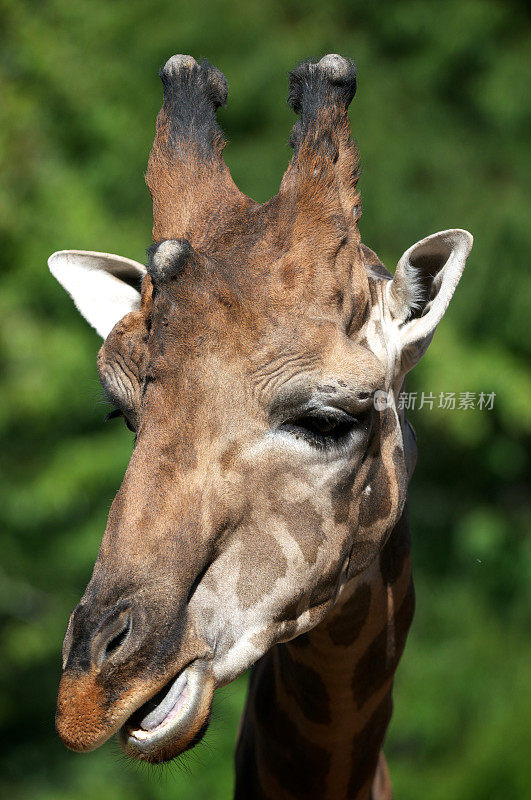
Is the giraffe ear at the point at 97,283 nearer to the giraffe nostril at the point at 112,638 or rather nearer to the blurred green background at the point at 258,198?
the giraffe nostril at the point at 112,638

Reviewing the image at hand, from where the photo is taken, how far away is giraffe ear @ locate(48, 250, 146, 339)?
2811 mm

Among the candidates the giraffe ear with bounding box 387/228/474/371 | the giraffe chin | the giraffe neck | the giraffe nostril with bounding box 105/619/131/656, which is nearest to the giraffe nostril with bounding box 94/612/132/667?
the giraffe nostril with bounding box 105/619/131/656

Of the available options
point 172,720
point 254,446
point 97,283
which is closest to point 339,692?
point 172,720

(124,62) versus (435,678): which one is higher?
(124,62)

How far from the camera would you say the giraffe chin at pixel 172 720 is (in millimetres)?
1850

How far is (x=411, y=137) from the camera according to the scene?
23.6ft

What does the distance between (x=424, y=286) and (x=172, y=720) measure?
1.41m

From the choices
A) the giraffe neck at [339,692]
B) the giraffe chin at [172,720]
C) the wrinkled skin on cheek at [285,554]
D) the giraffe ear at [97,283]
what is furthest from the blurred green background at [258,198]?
the giraffe chin at [172,720]

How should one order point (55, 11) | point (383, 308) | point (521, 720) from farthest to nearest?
point (55, 11)
point (521, 720)
point (383, 308)

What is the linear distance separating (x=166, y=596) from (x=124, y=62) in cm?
632

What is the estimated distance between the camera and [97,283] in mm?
2846

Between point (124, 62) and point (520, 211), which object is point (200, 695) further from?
point (124, 62)

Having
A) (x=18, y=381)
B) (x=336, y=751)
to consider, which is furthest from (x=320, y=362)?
(x=18, y=381)

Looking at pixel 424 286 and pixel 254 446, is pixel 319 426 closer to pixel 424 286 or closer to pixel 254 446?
pixel 254 446
